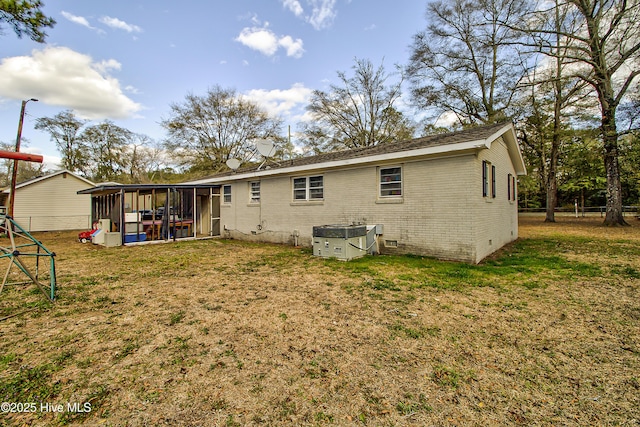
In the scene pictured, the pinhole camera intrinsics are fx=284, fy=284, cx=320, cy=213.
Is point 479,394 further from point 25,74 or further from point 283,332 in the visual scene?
point 25,74

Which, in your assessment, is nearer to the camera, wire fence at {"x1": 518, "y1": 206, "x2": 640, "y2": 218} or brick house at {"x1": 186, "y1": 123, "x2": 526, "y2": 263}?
brick house at {"x1": 186, "y1": 123, "x2": 526, "y2": 263}

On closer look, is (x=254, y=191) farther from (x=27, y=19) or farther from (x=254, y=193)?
(x=27, y=19)

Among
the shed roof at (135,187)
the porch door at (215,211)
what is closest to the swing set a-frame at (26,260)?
the shed roof at (135,187)

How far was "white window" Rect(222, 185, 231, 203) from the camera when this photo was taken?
46.5 ft

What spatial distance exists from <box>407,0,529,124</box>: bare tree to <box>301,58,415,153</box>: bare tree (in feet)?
10.2

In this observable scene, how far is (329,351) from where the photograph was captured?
117 inches

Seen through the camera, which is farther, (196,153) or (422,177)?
(196,153)

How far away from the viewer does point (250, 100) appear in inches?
1036

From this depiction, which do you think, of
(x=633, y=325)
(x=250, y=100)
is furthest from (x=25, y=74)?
(x=633, y=325)

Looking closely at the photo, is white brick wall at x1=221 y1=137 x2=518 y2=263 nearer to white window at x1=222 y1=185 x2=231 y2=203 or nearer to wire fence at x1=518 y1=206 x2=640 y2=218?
white window at x1=222 y1=185 x2=231 y2=203

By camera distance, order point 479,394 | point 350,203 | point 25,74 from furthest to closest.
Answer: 1. point 25,74
2. point 350,203
3. point 479,394

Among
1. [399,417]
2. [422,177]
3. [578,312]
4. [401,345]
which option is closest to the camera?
[399,417]

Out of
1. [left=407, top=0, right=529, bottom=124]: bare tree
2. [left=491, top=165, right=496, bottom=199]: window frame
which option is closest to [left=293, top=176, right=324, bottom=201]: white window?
[left=491, top=165, right=496, bottom=199]: window frame

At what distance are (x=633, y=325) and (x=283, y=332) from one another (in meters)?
4.33
